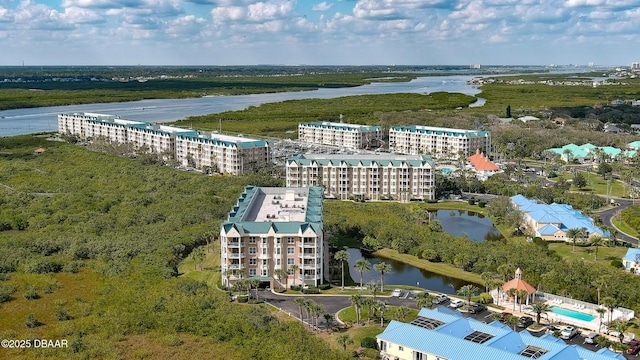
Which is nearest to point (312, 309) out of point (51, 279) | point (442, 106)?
point (51, 279)

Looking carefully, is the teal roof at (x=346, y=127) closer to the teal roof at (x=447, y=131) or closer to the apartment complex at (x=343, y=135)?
the apartment complex at (x=343, y=135)

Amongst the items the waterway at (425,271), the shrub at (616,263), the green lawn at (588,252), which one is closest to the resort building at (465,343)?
the waterway at (425,271)

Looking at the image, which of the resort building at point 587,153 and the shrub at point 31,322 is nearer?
the shrub at point 31,322

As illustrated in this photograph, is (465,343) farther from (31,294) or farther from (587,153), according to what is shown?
(587,153)

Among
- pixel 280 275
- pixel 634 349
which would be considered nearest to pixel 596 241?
pixel 634 349

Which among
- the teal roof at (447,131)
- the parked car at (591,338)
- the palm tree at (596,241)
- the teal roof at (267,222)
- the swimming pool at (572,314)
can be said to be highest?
the teal roof at (447,131)

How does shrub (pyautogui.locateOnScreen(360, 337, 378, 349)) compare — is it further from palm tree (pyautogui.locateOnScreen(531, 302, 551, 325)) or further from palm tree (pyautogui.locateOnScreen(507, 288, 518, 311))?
palm tree (pyautogui.locateOnScreen(507, 288, 518, 311))

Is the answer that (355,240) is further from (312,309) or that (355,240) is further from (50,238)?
(50,238)
